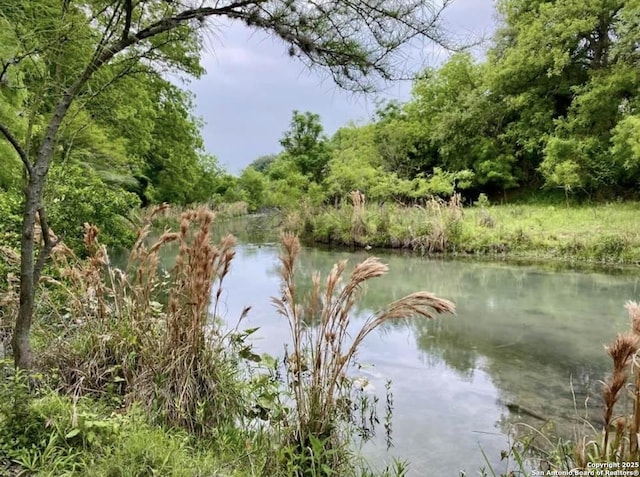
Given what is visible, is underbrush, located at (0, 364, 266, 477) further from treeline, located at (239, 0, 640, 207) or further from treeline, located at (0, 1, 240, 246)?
treeline, located at (239, 0, 640, 207)

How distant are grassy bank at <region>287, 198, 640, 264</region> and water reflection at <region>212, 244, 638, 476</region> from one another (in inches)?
71.6

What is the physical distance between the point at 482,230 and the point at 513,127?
393 inches

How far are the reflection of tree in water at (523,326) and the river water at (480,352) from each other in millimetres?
14

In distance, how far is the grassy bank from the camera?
9.98m

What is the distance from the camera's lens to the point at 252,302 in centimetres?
646

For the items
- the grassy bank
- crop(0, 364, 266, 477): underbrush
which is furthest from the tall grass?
the grassy bank

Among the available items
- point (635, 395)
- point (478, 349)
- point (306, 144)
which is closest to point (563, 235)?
point (478, 349)

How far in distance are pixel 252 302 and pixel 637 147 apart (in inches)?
427

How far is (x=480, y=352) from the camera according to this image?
15.0ft

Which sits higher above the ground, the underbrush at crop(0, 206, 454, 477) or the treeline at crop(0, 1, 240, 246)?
the treeline at crop(0, 1, 240, 246)

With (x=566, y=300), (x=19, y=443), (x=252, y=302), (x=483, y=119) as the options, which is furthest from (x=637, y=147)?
(x=19, y=443)

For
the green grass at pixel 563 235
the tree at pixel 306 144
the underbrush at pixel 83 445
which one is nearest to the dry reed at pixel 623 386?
the underbrush at pixel 83 445

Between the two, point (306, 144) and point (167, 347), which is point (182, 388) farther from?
point (306, 144)

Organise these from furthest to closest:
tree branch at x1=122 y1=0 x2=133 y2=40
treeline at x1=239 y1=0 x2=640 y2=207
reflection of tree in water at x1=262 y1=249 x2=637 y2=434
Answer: treeline at x1=239 y1=0 x2=640 y2=207 < reflection of tree in water at x1=262 y1=249 x2=637 y2=434 < tree branch at x1=122 y1=0 x2=133 y2=40
